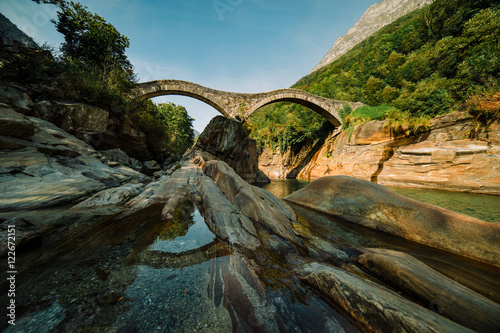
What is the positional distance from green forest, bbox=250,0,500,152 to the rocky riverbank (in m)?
0.64

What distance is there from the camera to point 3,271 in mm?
1417

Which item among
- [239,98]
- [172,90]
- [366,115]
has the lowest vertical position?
[366,115]

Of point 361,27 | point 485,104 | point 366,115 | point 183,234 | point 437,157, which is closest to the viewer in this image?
point 183,234

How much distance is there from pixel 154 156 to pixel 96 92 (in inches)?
276

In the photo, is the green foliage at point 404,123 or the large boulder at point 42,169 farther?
the green foliage at point 404,123

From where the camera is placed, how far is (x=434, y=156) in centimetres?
833

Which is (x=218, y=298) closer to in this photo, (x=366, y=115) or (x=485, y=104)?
(x=485, y=104)

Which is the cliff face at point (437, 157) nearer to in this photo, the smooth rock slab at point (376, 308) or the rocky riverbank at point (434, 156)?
the rocky riverbank at point (434, 156)

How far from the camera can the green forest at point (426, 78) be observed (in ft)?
28.8

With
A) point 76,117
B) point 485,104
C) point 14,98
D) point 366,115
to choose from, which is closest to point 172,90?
point 76,117

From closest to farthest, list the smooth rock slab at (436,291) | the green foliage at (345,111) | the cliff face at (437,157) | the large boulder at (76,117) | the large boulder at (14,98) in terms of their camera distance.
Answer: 1. the smooth rock slab at (436,291)
2. the large boulder at (14,98)
3. the large boulder at (76,117)
4. the cliff face at (437,157)
5. the green foliage at (345,111)

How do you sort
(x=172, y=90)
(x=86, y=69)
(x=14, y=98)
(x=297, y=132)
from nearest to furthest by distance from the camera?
1. (x=14, y=98)
2. (x=86, y=69)
3. (x=172, y=90)
4. (x=297, y=132)

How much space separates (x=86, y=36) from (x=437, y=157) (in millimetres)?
23926

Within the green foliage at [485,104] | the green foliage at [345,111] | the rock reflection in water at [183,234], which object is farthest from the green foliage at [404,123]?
the rock reflection in water at [183,234]
